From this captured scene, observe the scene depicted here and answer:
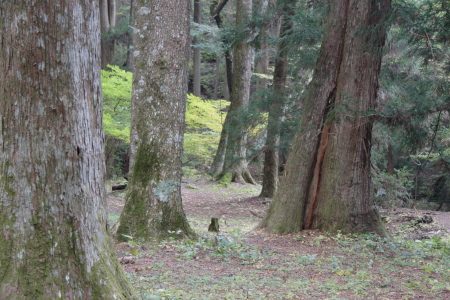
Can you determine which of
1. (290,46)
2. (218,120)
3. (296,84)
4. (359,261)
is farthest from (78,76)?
(218,120)

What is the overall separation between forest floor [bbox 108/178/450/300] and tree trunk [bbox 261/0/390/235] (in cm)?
41

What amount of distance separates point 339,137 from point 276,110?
3921mm

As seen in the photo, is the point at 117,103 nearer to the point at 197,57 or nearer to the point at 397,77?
Result: the point at 397,77

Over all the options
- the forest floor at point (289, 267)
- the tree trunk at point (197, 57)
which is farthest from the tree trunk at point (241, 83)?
the tree trunk at point (197, 57)

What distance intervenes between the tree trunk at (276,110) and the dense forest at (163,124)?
0.05 meters

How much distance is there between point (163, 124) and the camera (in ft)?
19.0

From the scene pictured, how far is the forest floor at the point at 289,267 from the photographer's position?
4039mm

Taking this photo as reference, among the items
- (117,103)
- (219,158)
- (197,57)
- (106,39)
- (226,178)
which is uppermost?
(197,57)

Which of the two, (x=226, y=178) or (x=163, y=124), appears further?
(x=226, y=178)

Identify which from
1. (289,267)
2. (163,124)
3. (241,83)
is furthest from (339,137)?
(241,83)

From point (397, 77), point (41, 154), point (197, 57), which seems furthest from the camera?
point (197, 57)

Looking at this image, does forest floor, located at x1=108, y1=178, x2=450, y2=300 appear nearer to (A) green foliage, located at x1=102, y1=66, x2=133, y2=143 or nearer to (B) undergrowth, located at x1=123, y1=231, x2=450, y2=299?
(B) undergrowth, located at x1=123, y1=231, x2=450, y2=299

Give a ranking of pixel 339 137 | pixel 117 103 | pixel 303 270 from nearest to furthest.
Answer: pixel 303 270
pixel 339 137
pixel 117 103

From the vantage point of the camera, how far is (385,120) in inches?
269
